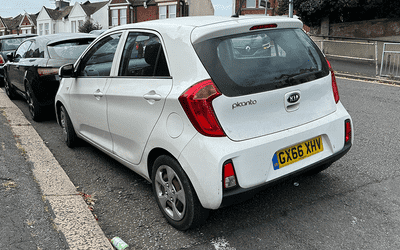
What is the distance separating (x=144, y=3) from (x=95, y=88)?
43802 mm

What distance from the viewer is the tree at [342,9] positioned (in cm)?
2262

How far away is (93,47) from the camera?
4.51m

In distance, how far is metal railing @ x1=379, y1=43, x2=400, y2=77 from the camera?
12.1 m

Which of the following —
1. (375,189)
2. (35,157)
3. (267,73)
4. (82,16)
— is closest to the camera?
(267,73)

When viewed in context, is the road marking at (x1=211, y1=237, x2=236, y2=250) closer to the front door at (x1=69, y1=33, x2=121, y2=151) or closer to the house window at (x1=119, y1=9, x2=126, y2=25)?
the front door at (x1=69, y1=33, x2=121, y2=151)

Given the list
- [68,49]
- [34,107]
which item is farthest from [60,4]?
[34,107]

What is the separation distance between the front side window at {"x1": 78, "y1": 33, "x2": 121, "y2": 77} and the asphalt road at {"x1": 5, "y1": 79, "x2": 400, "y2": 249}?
3.80ft

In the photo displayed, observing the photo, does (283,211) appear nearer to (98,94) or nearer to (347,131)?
(347,131)

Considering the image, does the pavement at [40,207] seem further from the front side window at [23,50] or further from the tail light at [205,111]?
the front side window at [23,50]

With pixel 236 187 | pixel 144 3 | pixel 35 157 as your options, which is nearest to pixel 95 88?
pixel 35 157

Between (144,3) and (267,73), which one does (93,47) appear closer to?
(267,73)

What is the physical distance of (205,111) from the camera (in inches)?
105

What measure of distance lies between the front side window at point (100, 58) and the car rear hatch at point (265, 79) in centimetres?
149

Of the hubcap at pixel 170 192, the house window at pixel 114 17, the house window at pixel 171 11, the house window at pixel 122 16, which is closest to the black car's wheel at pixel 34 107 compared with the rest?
the hubcap at pixel 170 192
